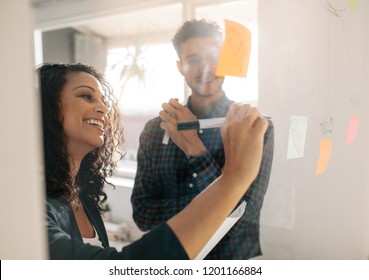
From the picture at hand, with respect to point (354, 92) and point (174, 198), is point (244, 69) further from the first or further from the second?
point (354, 92)

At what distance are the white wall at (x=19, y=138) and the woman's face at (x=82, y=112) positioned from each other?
5 centimetres

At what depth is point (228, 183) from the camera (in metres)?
0.63

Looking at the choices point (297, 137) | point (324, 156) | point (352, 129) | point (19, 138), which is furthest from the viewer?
point (352, 129)

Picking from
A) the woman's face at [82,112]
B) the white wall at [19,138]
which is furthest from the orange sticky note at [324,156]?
the white wall at [19,138]

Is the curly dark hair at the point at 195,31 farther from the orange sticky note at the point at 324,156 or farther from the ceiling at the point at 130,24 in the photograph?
the orange sticky note at the point at 324,156

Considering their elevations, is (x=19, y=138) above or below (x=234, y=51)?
below

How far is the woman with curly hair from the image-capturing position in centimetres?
56

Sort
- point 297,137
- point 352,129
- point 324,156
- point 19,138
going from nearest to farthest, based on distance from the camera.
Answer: point 19,138 → point 297,137 → point 324,156 → point 352,129

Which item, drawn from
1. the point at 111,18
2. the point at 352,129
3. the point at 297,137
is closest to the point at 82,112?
the point at 111,18

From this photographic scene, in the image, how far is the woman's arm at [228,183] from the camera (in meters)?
0.60

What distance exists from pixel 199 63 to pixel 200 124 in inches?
4.8

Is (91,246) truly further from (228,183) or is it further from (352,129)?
(352,129)

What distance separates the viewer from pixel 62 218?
581 millimetres
